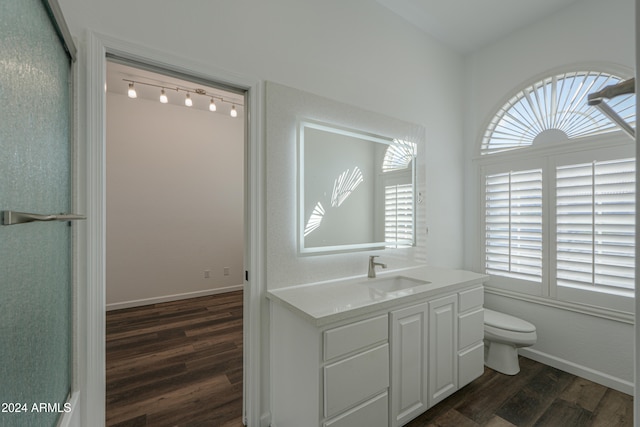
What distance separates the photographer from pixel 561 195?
7.79 ft

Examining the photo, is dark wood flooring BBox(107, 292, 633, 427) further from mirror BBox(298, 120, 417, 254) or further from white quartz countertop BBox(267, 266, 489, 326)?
mirror BBox(298, 120, 417, 254)

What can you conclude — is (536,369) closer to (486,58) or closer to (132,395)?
(486,58)

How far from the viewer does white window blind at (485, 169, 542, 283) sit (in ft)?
8.34

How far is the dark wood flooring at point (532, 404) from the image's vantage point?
1.79 metres

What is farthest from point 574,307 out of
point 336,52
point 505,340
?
point 336,52

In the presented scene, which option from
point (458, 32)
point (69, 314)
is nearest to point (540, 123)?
point (458, 32)

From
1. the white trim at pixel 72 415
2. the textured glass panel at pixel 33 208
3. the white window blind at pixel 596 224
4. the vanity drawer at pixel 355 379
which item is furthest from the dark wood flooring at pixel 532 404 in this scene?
the textured glass panel at pixel 33 208

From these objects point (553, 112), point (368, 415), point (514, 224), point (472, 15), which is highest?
point (472, 15)

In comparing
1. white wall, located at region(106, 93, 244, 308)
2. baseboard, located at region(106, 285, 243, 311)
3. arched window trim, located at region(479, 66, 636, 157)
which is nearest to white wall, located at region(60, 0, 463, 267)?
arched window trim, located at region(479, 66, 636, 157)

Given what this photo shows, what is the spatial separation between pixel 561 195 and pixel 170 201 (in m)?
4.65

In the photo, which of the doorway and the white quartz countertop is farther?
the doorway

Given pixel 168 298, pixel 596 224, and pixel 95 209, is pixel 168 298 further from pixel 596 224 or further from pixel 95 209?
pixel 596 224

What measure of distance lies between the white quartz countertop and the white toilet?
21.3 inches

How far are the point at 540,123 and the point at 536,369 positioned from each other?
2228 mm
